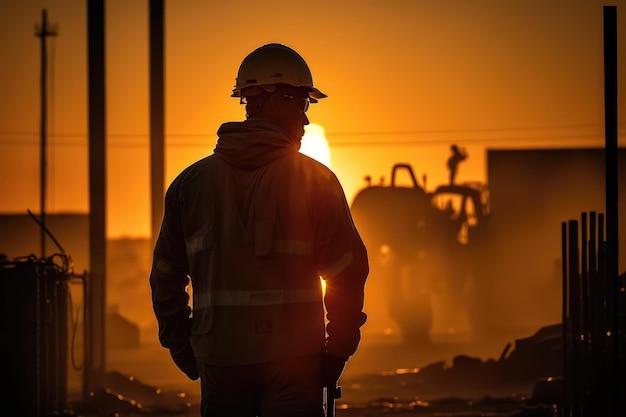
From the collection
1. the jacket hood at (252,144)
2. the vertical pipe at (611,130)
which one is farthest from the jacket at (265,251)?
the vertical pipe at (611,130)

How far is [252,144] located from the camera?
4.90 metres

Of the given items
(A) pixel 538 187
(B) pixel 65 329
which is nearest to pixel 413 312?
(A) pixel 538 187

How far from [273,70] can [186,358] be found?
1042 millimetres

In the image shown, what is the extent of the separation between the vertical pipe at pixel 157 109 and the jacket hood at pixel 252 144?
18.5m

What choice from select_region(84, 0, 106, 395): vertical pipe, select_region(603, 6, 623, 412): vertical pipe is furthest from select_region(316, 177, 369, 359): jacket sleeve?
select_region(84, 0, 106, 395): vertical pipe

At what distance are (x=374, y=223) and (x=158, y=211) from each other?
12.5 meters

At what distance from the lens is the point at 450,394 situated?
2228cm

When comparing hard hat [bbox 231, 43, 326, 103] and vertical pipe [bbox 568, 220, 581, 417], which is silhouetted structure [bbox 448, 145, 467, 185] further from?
hard hat [bbox 231, 43, 326, 103]

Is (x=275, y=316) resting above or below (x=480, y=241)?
below

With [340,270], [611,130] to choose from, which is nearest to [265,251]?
[340,270]

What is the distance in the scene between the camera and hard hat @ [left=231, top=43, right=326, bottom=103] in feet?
16.8

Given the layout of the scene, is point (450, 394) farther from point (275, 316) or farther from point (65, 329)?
point (275, 316)

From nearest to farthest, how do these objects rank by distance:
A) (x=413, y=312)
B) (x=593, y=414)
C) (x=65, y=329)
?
(x=593, y=414) < (x=65, y=329) < (x=413, y=312)

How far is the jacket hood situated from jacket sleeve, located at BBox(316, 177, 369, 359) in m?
0.22
